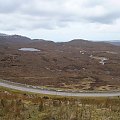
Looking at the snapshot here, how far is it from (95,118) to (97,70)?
107m

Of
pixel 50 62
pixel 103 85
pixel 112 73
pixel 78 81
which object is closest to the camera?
pixel 103 85

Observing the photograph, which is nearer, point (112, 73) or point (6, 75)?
point (6, 75)

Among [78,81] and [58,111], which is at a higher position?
[58,111]

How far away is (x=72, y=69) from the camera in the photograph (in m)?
125

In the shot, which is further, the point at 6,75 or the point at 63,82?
the point at 6,75

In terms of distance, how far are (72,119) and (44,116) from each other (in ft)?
5.08

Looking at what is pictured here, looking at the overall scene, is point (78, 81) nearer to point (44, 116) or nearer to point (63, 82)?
point (63, 82)

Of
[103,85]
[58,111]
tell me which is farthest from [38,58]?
[58,111]

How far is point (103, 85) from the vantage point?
8744 centimetres

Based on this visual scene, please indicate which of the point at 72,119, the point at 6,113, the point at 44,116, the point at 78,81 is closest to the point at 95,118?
the point at 72,119

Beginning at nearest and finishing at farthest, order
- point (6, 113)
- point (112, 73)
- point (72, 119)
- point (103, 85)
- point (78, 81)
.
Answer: point (72, 119) < point (6, 113) < point (103, 85) < point (78, 81) < point (112, 73)

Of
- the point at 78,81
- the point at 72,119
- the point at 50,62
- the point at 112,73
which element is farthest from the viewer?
the point at 50,62

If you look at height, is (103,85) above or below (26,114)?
below

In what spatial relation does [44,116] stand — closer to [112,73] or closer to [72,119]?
[72,119]
